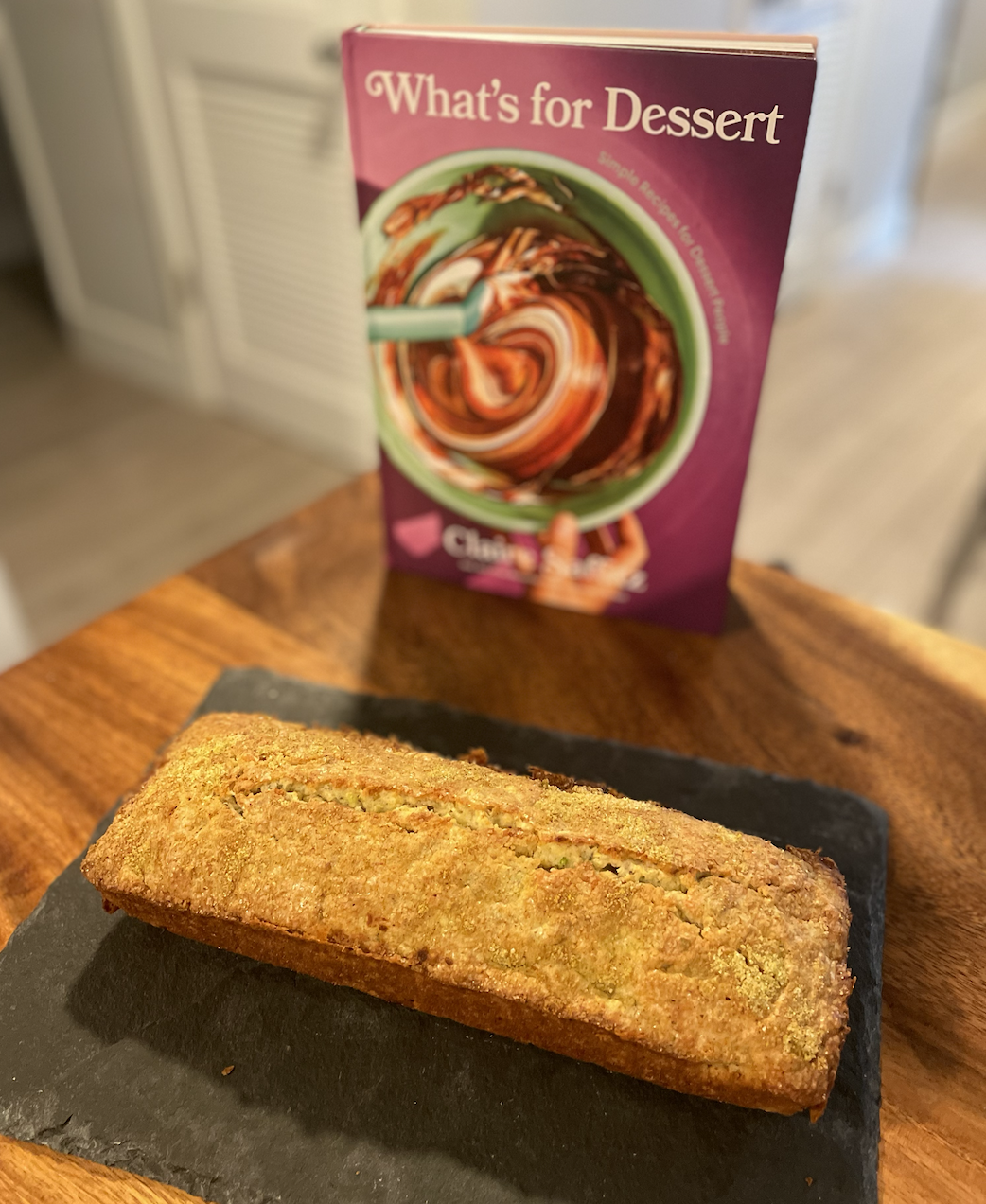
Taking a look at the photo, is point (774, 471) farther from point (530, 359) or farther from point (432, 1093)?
point (432, 1093)

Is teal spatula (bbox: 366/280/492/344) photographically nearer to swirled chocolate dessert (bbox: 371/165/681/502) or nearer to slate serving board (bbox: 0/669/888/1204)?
A: swirled chocolate dessert (bbox: 371/165/681/502)

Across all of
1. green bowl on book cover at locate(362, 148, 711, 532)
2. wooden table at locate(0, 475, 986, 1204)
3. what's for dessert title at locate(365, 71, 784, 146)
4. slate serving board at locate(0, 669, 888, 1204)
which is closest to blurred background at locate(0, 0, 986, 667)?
wooden table at locate(0, 475, 986, 1204)

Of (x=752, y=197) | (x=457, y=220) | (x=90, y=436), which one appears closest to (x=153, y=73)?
(x=90, y=436)

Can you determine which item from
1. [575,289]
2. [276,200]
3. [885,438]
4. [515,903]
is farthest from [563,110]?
[885,438]

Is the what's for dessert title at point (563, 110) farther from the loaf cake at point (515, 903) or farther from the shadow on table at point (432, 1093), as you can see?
the shadow on table at point (432, 1093)

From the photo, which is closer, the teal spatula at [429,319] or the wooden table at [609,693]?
the wooden table at [609,693]

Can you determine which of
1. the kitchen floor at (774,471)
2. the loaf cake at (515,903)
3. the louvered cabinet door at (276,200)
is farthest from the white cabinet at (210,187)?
the loaf cake at (515,903)
